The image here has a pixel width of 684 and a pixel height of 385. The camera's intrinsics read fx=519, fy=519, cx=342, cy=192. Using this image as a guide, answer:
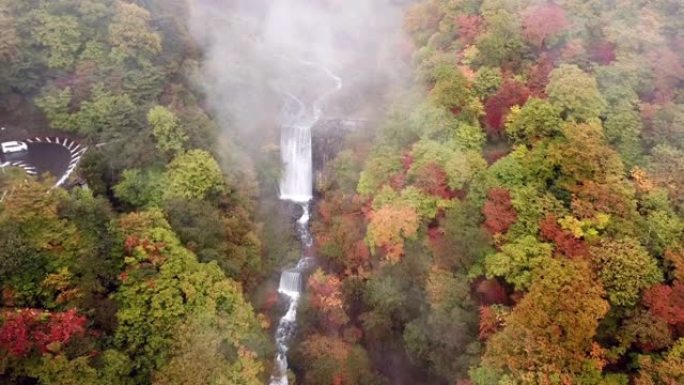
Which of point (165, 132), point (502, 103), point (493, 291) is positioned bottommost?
point (493, 291)

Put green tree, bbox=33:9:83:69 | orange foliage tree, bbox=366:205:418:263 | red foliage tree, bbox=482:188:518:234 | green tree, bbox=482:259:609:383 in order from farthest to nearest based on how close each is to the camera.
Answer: green tree, bbox=33:9:83:69 → orange foliage tree, bbox=366:205:418:263 → red foliage tree, bbox=482:188:518:234 → green tree, bbox=482:259:609:383

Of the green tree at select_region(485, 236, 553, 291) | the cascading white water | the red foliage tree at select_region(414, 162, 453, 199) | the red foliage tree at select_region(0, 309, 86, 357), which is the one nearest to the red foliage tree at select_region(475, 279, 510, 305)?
the green tree at select_region(485, 236, 553, 291)

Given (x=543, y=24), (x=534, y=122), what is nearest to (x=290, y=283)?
(x=534, y=122)

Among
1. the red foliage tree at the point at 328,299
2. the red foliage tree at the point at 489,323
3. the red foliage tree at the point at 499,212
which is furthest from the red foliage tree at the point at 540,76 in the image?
the red foliage tree at the point at 328,299

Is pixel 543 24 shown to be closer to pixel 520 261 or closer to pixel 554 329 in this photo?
pixel 520 261

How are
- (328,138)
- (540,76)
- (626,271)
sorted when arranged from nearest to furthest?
(626,271)
(540,76)
(328,138)

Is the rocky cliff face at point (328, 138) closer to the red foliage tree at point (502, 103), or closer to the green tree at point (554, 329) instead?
the red foliage tree at point (502, 103)

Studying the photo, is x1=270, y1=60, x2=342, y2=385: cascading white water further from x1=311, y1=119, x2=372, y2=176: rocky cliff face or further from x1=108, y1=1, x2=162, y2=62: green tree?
x1=108, y1=1, x2=162, y2=62: green tree
